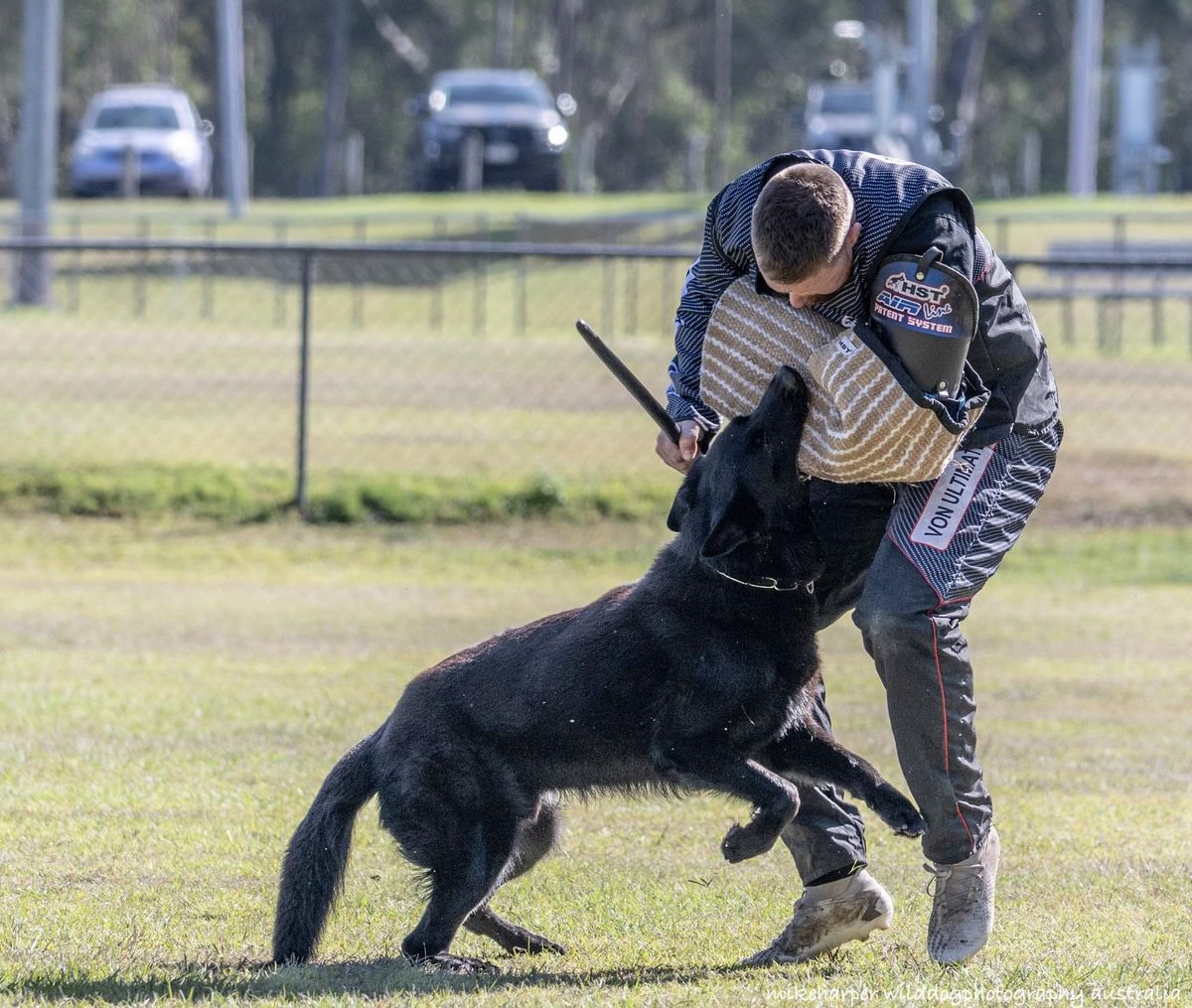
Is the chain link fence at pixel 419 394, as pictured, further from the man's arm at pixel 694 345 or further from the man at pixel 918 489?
Result: the man at pixel 918 489

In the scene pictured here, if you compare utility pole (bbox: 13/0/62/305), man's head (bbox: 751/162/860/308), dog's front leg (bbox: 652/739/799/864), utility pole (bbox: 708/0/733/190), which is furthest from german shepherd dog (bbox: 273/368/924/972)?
utility pole (bbox: 708/0/733/190)


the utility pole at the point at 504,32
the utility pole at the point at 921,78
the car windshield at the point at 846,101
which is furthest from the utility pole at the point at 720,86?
the utility pole at the point at 921,78

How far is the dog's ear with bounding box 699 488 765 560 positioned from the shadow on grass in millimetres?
1017

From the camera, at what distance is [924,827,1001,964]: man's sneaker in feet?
13.4

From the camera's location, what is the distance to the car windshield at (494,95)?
111 ft

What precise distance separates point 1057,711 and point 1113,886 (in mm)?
2496

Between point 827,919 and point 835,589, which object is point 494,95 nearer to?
point 835,589

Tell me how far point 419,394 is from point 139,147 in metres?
21.1

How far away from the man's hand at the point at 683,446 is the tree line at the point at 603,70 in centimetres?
4895

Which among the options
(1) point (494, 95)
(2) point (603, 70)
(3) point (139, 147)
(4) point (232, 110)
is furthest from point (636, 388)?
(2) point (603, 70)

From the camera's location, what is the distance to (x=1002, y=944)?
4.23 m

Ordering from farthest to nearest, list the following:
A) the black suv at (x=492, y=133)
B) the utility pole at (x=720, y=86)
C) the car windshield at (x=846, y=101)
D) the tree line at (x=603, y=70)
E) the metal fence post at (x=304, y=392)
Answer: the tree line at (x=603, y=70) < the utility pole at (x=720, y=86) < the car windshield at (x=846, y=101) < the black suv at (x=492, y=133) < the metal fence post at (x=304, y=392)

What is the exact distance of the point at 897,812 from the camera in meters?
4.12

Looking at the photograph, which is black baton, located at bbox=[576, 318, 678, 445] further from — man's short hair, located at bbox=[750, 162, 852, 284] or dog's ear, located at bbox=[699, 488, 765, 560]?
man's short hair, located at bbox=[750, 162, 852, 284]
